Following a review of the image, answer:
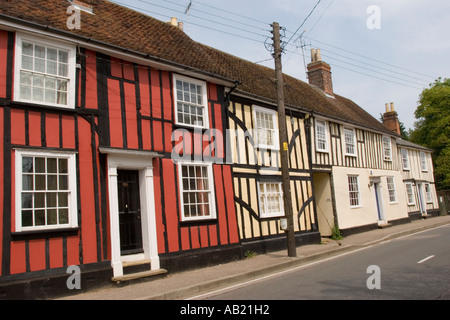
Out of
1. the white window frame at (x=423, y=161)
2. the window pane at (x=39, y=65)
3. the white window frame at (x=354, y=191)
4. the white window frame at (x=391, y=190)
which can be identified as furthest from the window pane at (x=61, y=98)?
the white window frame at (x=423, y=161)

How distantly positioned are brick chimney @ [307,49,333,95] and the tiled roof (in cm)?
474

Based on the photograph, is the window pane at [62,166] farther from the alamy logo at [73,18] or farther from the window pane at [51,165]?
the alamy logo at [73,18]

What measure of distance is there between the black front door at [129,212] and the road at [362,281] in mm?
2982

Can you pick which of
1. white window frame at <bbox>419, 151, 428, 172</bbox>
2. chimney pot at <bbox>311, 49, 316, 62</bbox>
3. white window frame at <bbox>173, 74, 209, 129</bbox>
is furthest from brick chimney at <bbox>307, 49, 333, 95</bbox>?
white window frame at <bbox>173, 74, 209, 129</bbox>

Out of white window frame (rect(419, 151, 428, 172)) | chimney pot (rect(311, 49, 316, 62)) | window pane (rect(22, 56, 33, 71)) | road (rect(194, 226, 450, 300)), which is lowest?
road (rect(194, 226, 450, 300))

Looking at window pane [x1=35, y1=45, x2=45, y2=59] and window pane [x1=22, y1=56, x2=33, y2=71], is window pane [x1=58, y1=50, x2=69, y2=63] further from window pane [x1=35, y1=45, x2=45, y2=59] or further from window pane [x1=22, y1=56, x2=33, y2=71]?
window pane [x1=22, y1=56, x2=33, y2=71]

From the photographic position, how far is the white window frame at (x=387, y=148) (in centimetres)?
2364

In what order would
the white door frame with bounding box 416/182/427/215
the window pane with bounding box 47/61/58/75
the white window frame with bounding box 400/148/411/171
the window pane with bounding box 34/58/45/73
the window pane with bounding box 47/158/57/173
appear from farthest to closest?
the white door frame with bounding box 416/182/427/215
the white window frame with bounding box 400/148/411/171
the window pane with bounding box 47/61/58/75
the window pane with bounding box 34/58/45/73
the window pane with bounding box 47/158/57/173

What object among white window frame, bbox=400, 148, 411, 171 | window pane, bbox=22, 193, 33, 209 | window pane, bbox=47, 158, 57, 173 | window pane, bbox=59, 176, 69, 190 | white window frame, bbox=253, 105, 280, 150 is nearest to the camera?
window pane, bbox=22, 193, 33, 209

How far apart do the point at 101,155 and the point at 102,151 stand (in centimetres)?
18

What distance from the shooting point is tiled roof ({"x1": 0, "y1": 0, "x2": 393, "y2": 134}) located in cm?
923

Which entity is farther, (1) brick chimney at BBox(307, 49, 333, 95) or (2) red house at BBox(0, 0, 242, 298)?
(1) brick chimney at BBox(307, 49, 333, 95)

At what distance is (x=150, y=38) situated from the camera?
470 inches

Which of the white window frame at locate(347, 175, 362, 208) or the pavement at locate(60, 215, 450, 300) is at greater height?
the white window frame at locate(347, 175, 362, 208)
